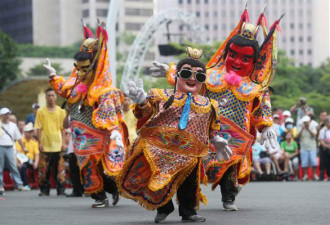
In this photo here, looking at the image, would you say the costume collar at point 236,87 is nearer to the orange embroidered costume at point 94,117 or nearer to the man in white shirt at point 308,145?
the orange embroidered costume at point 94,117

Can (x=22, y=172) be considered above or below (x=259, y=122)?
below

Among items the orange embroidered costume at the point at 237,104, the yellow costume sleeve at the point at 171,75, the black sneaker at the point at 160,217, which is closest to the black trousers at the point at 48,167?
the orange embroidered costume at the point at 237,104

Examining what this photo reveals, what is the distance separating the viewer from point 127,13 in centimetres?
13538

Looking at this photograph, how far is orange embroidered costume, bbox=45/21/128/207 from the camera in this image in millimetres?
12492

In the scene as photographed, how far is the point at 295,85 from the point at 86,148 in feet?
144

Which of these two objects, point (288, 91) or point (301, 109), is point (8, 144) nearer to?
point (301, 109)

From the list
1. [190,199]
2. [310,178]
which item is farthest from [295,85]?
[190,199]

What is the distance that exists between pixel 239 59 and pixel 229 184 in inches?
59.8

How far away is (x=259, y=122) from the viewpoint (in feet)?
37.5

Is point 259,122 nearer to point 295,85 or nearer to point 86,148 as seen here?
point 86,148

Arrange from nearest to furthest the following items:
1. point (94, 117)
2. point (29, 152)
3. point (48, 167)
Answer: point (94, 117)
point (48, 167)
point (29, 152)

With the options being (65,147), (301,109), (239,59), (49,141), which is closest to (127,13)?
(301,109)

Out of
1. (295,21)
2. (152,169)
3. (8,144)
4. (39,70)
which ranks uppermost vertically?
(295,21)

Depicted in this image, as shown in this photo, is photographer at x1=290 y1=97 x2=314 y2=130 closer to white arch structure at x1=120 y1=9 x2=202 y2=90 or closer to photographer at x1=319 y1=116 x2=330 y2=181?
photographer at x1=319 y1=116 x2=330 y2=181
